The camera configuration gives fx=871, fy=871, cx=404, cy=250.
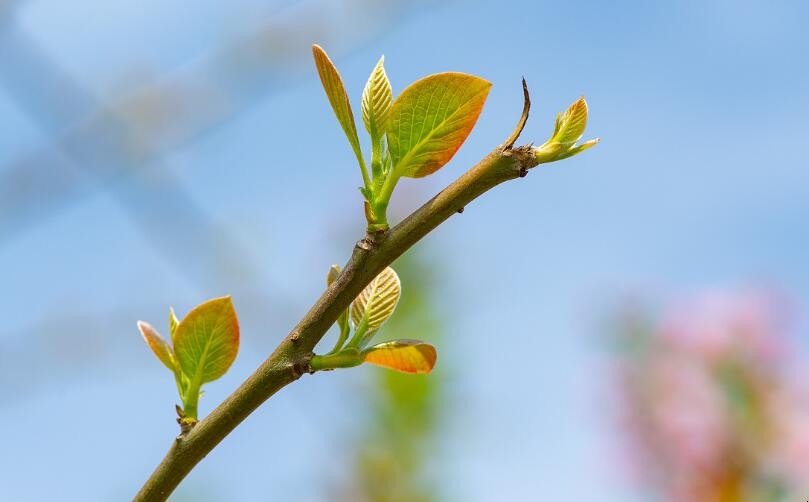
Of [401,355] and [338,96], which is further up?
[338,96]

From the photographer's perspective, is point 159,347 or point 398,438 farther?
point 398,438

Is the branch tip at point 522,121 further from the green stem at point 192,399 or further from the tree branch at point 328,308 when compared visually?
the green stem at point 192,399

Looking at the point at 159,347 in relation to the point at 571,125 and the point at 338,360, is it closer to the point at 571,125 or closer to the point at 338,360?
the point at 338,360

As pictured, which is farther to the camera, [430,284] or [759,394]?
[430,284]

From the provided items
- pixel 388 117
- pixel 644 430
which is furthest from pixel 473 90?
pixel 644 430

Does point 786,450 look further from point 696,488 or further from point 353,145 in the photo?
point 353,145

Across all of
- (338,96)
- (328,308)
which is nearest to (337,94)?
(338,96)

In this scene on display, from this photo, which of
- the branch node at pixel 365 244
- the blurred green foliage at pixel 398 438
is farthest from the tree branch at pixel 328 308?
the blurred green foliage at pixel 398 438
